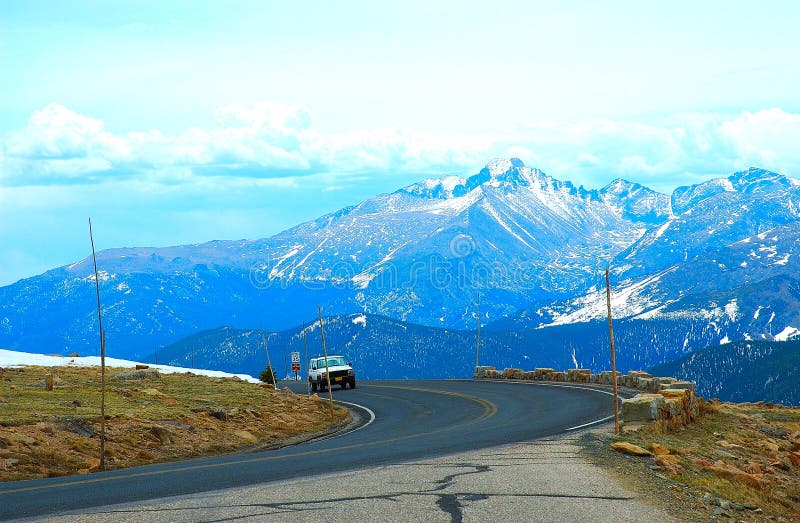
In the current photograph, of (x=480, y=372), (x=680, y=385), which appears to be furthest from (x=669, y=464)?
(x=480, y=372)

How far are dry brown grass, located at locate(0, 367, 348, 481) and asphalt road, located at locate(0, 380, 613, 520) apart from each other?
3.29m

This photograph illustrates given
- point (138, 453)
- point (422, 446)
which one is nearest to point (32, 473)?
point (138, 453)

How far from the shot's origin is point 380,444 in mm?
25875

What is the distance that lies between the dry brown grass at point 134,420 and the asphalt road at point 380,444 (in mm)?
3291

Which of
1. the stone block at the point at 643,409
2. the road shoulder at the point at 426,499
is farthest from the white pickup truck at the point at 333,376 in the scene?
the road shoulder at the point at 426,499

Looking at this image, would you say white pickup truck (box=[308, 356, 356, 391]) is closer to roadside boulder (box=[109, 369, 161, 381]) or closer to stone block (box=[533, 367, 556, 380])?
stone block (box=[533, 367, 556, 380])

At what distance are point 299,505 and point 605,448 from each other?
31.7ft

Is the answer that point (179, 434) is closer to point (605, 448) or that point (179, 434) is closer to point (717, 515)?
point (605, 448)

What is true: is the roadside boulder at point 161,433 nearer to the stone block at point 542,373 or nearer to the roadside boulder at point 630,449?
the roadside boulder at point 630,449

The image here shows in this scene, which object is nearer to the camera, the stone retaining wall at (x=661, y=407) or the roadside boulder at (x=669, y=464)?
the roadside boulder at (x=669, y=464)

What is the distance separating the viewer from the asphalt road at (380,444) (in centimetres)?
1619

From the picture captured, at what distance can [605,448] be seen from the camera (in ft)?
69.5

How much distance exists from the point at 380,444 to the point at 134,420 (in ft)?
31.1

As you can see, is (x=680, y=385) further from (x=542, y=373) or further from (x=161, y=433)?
(x=161, y=433)
